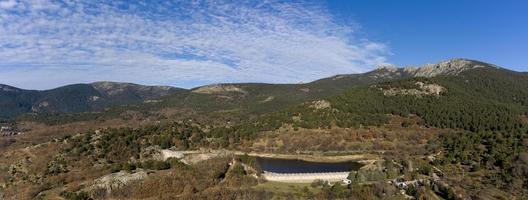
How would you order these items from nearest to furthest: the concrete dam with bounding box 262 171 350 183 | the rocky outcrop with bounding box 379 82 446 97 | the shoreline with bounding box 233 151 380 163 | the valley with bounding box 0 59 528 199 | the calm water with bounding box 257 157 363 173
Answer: the valley with bounding box 0 59 528 199 → the concrete dam with bounding box 262 171 350 183 → the calm water with bounding box 257 157 363 173 → the shoreline with bounding box 233 151 380 163 → the rocky outcrop with bounding box 379 82 446 97

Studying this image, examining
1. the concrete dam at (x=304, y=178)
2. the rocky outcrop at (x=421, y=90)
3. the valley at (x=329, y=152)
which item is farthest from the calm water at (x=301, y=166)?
the rocky outcrop at (x=421, y=90)

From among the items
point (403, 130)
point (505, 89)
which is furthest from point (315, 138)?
point (505, 89)

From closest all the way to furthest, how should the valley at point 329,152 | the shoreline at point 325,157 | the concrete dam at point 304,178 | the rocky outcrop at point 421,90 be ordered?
the valley at point 329,152 → the concrete dam at point 304,178 → the shoreline at point 325,157 → the rocky outcrop at point 421,90

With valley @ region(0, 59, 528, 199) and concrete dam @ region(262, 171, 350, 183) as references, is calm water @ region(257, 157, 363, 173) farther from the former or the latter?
concrete dam @ region(262, 171, 350, 183)

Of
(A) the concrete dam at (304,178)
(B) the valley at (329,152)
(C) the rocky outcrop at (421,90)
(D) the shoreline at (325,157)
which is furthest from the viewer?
(C) the rocky outcrop at (421,90)

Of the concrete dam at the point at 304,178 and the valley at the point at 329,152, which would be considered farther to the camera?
the concrete dam at the point at 304,178

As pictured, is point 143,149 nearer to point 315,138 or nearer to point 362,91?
point 315,138

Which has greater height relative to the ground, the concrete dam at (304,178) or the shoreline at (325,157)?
the concrete dam at (304,178)

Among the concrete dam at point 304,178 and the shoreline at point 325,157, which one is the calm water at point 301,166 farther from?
the concrete dam at point 304,178

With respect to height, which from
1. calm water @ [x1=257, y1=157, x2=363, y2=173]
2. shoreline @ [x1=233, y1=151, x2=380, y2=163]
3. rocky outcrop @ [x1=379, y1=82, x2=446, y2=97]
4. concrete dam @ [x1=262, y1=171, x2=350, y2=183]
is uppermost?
rocky outcrop @ [x1=379, y1=82, x2=446, y2=97]

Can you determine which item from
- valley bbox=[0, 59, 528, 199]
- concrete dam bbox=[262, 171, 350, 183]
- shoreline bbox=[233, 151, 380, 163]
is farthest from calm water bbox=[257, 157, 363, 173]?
concrete dam bbox=[262, 171, 350, 183]
